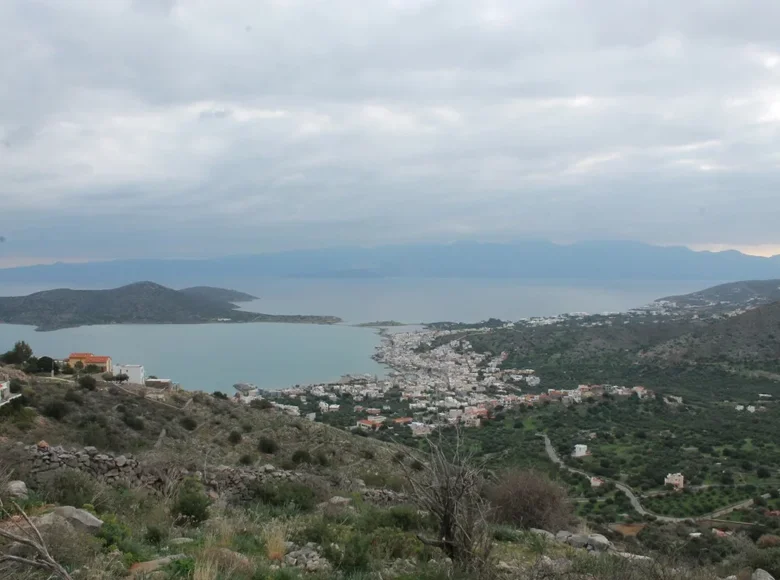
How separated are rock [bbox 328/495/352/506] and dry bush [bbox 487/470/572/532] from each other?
2262 mm

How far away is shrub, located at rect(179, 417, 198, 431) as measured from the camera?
16.2m

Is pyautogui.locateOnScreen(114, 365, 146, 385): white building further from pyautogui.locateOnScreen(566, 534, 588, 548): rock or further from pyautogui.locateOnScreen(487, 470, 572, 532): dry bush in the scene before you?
pyautogui.locateOnScreen(566, 534, 588, 548): rock

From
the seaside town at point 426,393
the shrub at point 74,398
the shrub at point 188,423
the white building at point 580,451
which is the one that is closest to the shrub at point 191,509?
the shrub at point 188,423

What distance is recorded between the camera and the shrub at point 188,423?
1625cm

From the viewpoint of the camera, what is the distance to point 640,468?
67.6ft

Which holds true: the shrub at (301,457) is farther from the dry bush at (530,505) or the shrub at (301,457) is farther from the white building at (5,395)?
the white building at (5,395)

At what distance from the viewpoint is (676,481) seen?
1803cm

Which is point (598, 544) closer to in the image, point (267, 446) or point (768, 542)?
point (768, 542)

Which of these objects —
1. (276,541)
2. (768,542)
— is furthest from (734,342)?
(276,541)

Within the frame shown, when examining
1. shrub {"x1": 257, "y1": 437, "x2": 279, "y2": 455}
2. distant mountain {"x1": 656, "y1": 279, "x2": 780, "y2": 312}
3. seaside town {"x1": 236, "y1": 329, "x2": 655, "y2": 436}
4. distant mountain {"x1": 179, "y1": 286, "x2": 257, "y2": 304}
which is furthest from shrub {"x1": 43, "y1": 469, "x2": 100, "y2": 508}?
distant mountain {"x1": 179, "y1": 286, "x2": 257, "y2": 304}

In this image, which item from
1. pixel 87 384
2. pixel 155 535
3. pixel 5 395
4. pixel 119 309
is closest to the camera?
pixel 155 535

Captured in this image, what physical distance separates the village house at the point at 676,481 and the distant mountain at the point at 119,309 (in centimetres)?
9160

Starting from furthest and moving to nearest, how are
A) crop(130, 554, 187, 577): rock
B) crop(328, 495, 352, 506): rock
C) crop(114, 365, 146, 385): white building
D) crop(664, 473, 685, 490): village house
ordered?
crop(114, 365, 146, 385): white building → crop(664, 473, 685, 490): village house → crop(328, 495, 352, 506): rock → crop(130, 554, 187, 577): rock

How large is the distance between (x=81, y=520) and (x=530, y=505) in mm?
6354
